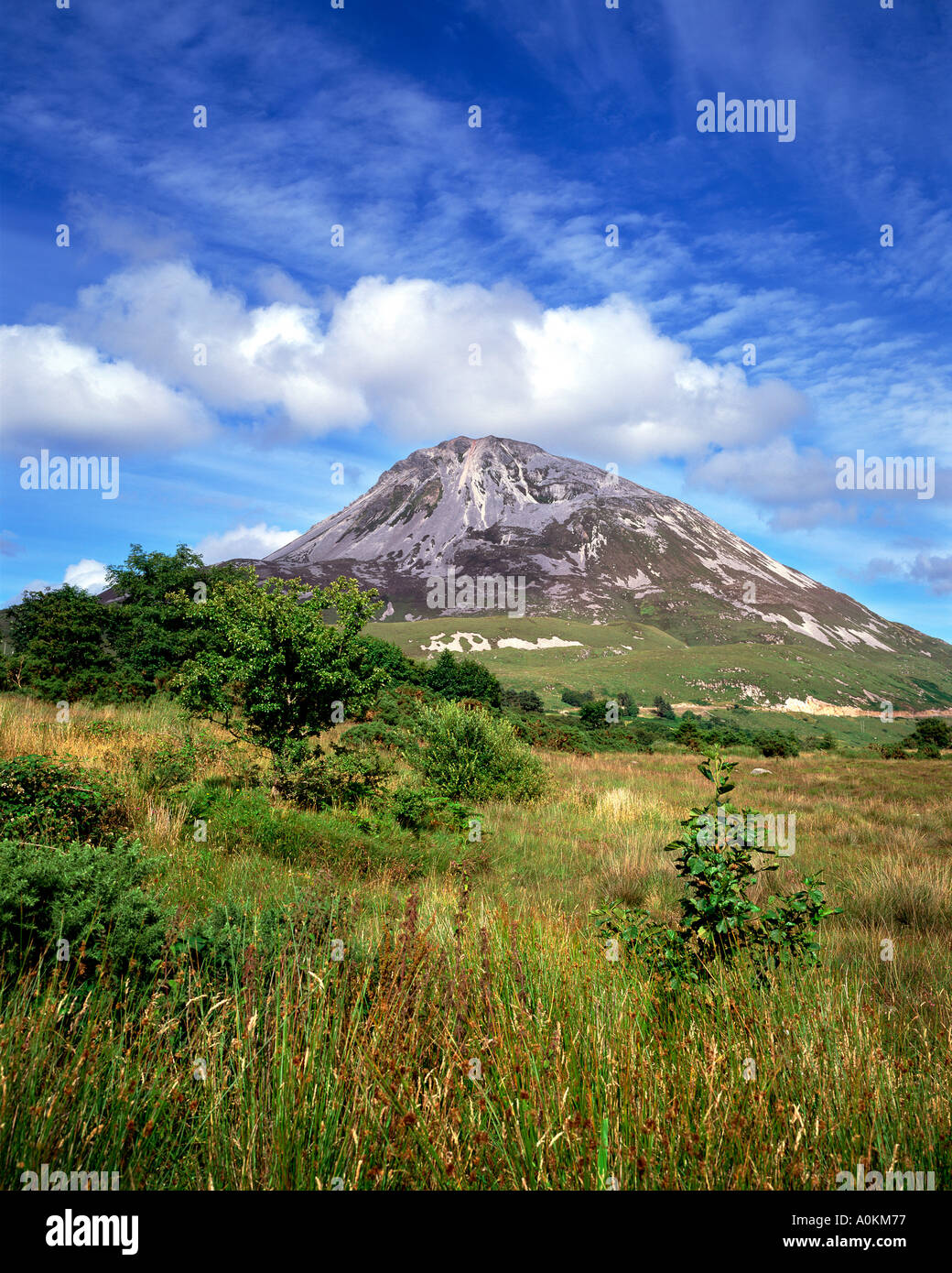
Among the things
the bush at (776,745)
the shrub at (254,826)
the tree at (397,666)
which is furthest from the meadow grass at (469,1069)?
the bush at (776,745)

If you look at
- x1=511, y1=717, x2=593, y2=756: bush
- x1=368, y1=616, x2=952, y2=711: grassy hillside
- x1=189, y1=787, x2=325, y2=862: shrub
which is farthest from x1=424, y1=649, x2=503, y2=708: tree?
x1=368, y1=616, x2=952, y2=711: grassy hillside

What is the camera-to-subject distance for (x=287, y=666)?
11.7 metres

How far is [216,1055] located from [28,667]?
72.8ft

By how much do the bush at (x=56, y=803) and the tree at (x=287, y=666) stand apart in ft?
11.6

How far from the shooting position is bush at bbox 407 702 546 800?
1420 cm

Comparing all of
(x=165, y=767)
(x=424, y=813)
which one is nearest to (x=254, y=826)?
(x=165, y=767)

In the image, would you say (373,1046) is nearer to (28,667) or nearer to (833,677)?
(28,667)

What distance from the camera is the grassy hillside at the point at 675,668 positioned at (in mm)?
105625

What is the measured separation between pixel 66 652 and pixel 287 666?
557 inches

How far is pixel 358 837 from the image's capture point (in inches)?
328

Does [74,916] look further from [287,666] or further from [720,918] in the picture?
[287,666]

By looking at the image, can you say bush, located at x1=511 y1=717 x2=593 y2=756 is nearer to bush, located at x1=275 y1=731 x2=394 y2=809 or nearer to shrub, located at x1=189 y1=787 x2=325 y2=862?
bush, located at x1=275 y1=731 x2=394 y2=809

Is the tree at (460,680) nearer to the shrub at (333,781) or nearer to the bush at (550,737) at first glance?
the bush at (550,737)
